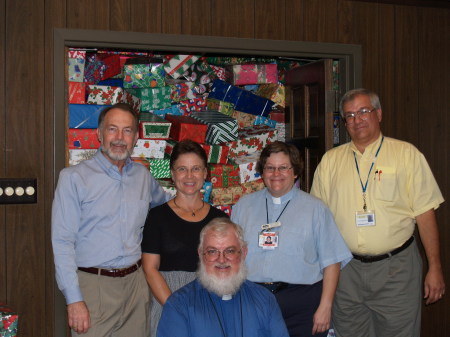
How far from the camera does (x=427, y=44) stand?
380cm

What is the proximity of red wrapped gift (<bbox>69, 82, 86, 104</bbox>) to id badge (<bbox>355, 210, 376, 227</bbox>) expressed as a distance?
2.06 meters

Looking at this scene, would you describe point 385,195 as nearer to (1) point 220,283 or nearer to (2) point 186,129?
(1) point 220,283

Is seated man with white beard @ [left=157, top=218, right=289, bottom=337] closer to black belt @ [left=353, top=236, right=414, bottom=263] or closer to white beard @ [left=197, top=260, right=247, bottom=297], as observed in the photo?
white beard @ [left=197, top=260, right=247, bottom=297]

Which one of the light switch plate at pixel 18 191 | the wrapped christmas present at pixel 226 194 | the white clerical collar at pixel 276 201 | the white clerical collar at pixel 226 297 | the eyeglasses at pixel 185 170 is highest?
the eyeglasses at pixel 185 170

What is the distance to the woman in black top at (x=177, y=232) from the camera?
2.54 m

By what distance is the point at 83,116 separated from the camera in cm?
367

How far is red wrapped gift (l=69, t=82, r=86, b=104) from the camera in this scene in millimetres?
3699

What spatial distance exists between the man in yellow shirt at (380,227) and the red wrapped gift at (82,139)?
1695 millimetres

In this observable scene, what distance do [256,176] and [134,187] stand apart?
2.10 meters

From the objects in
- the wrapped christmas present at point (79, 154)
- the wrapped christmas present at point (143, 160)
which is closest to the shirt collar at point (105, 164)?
the wrapped christmas present at point (79, 154)

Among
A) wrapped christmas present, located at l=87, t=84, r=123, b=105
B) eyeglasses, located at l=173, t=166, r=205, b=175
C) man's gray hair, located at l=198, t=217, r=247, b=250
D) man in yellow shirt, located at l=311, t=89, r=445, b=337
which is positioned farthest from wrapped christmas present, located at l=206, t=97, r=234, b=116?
man's gray hair, located at l=198, t=217, r=247, b=250

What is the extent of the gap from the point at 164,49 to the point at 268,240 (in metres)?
1.41

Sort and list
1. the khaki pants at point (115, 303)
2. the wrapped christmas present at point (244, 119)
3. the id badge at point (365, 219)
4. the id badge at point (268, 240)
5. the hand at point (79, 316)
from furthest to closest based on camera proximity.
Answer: the wrapped christmas present at point (244, 119), the id badge at point (365, 219), the id badge at point (268, 240), the khaki pants at point (115, 303), the hand at point (79, 316)

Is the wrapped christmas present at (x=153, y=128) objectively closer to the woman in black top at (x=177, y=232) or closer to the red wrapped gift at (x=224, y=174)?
the red wrapped gift at (x=224, y=174)
